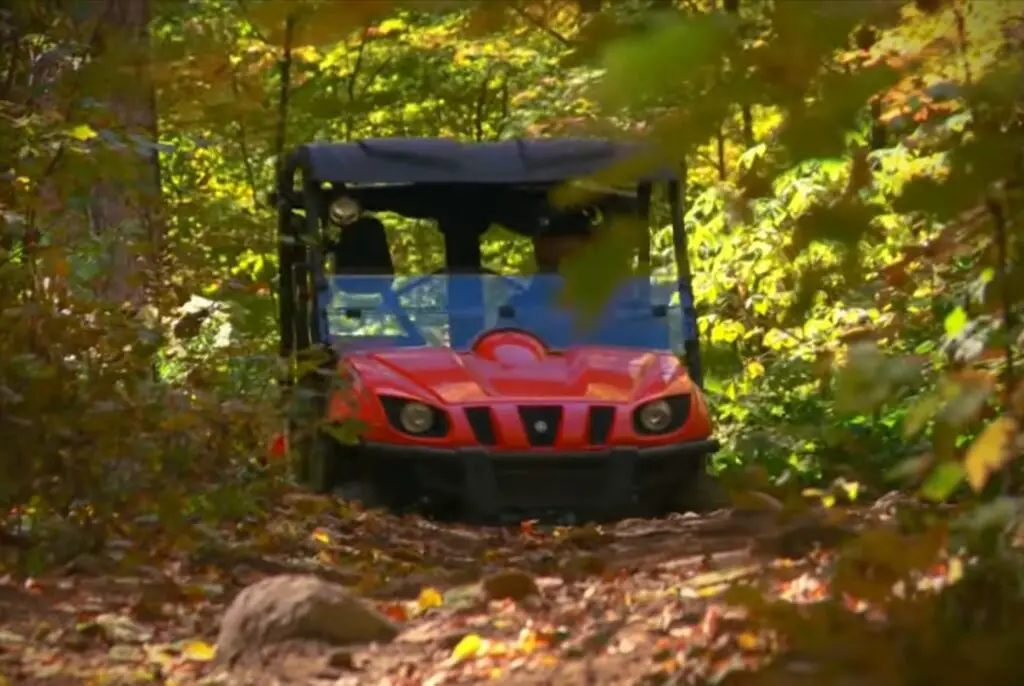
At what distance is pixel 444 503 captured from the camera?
788cm

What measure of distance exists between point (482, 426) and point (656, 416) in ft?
2.56

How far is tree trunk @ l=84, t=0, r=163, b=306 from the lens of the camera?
3662mm

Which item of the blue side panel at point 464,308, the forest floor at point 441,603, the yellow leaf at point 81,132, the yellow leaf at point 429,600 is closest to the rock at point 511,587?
the forest floor at point 441,603

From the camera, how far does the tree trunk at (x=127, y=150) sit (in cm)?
366

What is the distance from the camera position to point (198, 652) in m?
4.32

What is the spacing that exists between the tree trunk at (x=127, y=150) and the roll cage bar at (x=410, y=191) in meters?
0.74

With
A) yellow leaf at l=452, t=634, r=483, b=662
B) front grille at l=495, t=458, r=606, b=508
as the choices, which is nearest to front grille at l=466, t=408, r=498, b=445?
front grille at l=495, t=458, r=606, b=508

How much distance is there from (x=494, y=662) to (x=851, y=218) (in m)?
2.02

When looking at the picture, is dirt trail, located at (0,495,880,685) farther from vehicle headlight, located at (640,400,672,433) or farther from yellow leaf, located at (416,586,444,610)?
vehicle headlight, located at (640,400,672,433)

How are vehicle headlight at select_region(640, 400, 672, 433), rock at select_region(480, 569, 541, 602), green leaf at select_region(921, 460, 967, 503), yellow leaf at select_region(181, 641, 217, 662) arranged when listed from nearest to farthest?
green leaf at select_region(921, 460, 967, 503) → yellow leaf at select_region(181, 641, 217, 662) → rock at select_region(480, 569, 541, 602) → vehicle headlight at select_region(640, 400, 672, 433)

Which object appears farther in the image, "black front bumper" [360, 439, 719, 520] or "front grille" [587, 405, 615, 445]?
"front grille" [587, 405, 615, 445]

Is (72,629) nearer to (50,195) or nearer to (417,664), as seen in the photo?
(417,664)

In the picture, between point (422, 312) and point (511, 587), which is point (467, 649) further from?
point (422, 312)

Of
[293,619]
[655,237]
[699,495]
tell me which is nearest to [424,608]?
[293,619]
